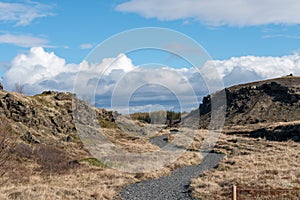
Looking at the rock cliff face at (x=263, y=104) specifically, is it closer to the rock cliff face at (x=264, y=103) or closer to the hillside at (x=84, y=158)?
the rock cliff face at (x=264, y=103)

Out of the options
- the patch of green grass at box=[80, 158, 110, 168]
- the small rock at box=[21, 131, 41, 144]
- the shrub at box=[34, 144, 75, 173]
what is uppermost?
the small rock at box=[21, 131, 41, 144]

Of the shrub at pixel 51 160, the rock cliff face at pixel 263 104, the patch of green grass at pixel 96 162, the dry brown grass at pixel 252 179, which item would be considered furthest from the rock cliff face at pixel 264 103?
the shrub at pixel 51 160

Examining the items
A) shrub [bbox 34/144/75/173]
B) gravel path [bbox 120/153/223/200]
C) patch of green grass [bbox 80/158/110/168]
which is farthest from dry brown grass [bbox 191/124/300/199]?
shrub [bbox 34/144/75/173]

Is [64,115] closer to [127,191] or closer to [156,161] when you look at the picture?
[156,161]

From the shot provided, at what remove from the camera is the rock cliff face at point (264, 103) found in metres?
119

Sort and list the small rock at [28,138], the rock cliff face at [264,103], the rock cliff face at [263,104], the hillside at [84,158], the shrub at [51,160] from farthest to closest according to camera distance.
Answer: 1. the rock cliff face at [264,103]
2. the rock cliff face at [263,104]
3. the small rock at [28,138]
4. the shrub at [51,160]
5. the hillside at [84,158]

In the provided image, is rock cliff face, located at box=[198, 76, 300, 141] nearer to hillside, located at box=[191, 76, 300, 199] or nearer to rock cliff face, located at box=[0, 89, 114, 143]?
hillside, located at box=[191, 76, 300, 199]

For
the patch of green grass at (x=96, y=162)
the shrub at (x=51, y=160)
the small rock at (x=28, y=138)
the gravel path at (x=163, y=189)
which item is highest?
the small rock at (x=28, y=138)

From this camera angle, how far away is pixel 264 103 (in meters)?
134

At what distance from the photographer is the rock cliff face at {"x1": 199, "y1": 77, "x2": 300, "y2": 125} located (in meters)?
119

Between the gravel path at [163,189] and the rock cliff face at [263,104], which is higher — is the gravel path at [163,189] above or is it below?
below

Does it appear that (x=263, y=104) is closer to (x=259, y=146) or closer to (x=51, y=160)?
(x=259, y=146)

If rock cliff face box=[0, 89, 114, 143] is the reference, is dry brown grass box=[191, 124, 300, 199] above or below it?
below

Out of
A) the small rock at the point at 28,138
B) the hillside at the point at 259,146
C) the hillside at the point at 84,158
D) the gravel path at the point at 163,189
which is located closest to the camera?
the hillside at the point at 259,146
